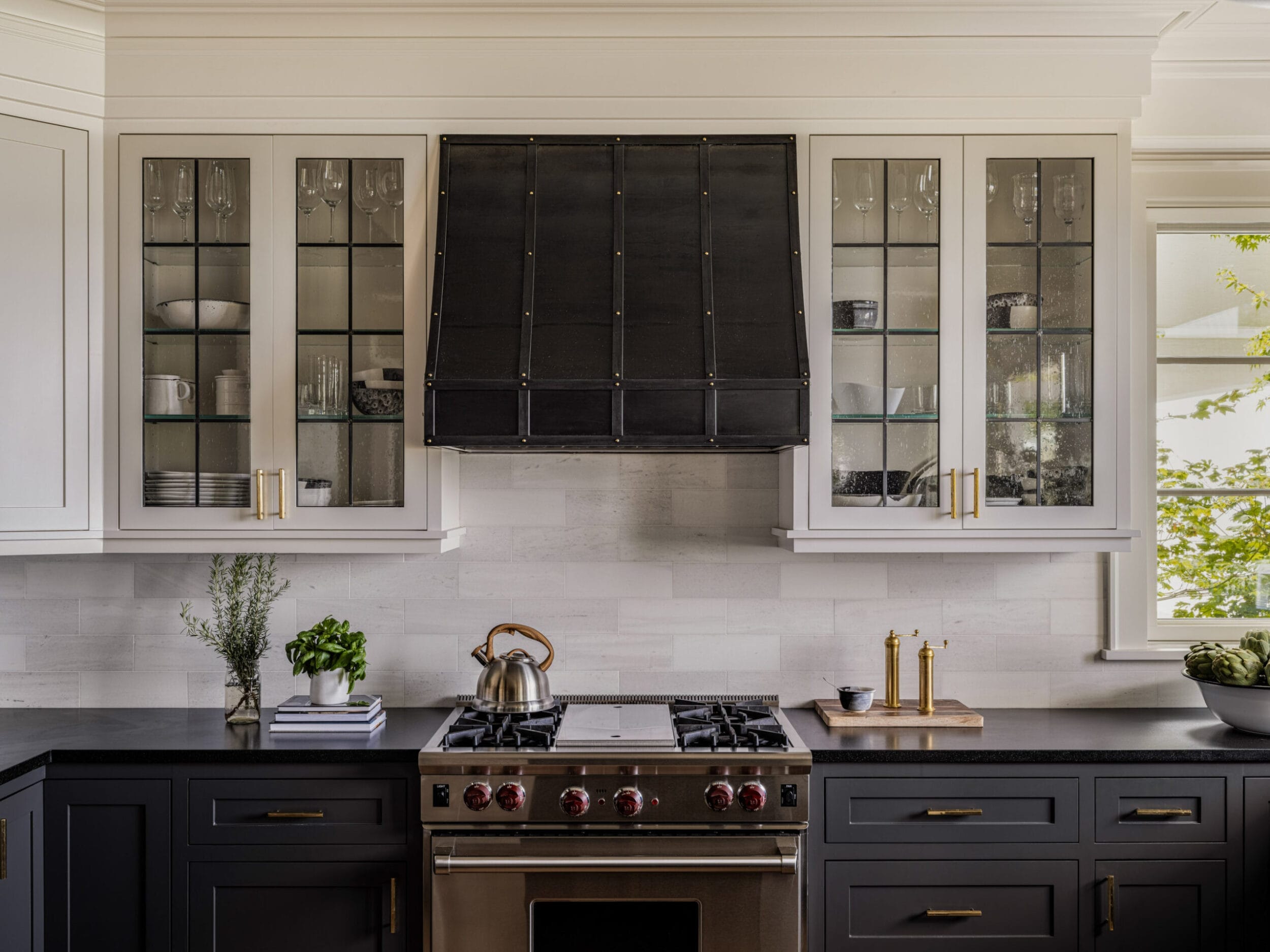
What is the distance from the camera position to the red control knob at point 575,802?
81.3 inches

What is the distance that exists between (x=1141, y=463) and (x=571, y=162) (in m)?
1.95

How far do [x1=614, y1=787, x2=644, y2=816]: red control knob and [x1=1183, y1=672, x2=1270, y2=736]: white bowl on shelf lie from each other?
5.12 ft

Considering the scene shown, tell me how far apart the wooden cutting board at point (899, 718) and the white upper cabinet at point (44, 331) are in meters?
2.11

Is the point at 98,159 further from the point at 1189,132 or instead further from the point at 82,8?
the point at 1189,132

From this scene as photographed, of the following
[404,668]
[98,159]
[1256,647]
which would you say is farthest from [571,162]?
[1256,647]

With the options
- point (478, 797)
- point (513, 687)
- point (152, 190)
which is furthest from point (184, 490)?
point (478, 797)

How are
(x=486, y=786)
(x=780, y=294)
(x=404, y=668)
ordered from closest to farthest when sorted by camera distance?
(x=486, y=786) < (x=780, y=294) < (x=404, y=668)

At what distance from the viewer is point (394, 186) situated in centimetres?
236

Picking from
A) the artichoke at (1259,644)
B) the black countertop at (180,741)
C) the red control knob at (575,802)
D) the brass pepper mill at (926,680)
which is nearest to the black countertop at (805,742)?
the black countertop at (180,741)

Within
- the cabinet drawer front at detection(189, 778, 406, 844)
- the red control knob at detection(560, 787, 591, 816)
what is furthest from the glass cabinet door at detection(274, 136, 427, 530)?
the red control knob at detection(560, 787, 591, 816)

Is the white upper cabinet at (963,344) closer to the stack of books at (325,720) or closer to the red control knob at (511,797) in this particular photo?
the red control knob at (511,797)

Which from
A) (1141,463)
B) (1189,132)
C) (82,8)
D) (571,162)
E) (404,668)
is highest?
(82,8)

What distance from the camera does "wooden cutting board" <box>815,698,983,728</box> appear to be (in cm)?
239

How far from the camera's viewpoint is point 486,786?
6.84 feet
